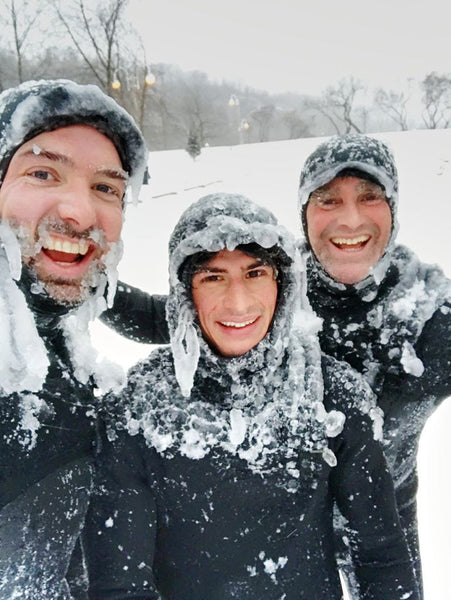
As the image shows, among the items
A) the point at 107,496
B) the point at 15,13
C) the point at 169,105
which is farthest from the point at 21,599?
the point at 169,105

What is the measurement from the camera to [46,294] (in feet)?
4.82

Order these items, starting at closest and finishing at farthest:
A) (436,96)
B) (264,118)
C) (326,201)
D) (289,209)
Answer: (326,201), (289,209), (436,96), (264,118)

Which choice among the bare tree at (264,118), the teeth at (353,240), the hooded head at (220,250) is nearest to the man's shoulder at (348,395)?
the hooded head at (220,250)

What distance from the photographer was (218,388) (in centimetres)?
157

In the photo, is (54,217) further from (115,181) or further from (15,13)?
(15,13)

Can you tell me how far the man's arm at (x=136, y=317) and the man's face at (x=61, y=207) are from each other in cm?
95

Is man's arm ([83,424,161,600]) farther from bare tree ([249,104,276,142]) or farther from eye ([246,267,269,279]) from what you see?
bare tree ([249,104,276,142])

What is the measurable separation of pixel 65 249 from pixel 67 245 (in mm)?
A: 14

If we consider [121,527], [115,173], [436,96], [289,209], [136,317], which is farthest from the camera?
[436,96]

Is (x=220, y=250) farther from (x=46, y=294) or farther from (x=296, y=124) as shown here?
(x=296, y=124)

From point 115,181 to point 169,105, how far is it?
42.4m

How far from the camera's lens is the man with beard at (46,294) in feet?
4.59

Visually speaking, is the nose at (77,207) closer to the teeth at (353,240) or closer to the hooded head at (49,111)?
the hooded head at (49,111)

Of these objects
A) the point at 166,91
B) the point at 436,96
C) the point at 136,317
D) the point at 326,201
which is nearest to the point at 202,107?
the point at 166,91
